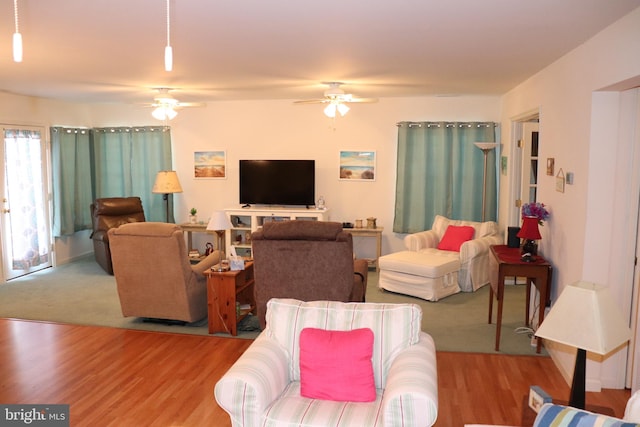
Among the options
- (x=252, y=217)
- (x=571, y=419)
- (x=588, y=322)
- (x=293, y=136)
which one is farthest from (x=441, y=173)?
(x=571, y=419)

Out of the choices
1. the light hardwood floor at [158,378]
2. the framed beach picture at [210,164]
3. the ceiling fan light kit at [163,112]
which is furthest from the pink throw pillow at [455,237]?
the ceiling fan light kit at [163,112]

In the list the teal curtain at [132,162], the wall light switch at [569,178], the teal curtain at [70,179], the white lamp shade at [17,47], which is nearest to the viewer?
the white lamp shade at [17,47]

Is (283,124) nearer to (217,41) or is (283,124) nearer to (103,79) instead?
(103,79)

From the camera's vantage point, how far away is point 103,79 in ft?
18.1

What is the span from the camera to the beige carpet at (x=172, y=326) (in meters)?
4.75

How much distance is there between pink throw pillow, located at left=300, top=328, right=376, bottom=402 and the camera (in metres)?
2.59

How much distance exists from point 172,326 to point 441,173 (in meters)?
4.16

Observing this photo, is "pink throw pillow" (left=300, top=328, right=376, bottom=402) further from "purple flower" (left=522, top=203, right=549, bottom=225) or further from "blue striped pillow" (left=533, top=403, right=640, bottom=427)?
"purple flower" (left=522, top=203, right=549, bottom=225)

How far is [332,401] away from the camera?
2.57 meters

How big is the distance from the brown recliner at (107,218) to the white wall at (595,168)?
571cm

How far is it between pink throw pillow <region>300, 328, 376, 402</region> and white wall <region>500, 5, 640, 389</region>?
1.95 m

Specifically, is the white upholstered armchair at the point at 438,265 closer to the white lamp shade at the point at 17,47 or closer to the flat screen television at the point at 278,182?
the flat screen television at the point at 278,182

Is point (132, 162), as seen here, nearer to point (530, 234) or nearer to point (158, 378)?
point (158, 378)

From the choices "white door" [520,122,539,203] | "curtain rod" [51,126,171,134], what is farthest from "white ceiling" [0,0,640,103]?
"curtain rod" [51,126,171,134]
